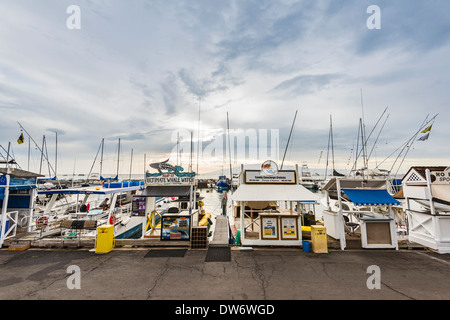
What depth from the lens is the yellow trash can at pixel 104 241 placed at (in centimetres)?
995

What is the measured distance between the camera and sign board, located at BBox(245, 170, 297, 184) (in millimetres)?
12508

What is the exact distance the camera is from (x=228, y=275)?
7508mm

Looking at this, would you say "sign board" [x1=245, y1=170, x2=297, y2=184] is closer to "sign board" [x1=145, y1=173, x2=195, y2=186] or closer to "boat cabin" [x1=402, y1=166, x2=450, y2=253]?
"sign board" [x1=145, y1=173, x2=195, y2=186]

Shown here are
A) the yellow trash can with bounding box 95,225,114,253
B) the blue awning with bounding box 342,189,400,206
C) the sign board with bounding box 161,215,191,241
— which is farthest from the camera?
the sign board with bounding box 161,215,191,241

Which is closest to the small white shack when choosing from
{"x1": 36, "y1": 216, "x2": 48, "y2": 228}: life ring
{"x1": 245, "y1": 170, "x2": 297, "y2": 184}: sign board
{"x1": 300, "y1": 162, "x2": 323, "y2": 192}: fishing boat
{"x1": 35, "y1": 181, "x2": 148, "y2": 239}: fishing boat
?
{"x1": 245, "y1": 170, "x2": 297, "y2": 184}: sign board

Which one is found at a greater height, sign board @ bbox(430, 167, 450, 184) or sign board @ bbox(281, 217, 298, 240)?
sign board @ bbox(430, 167, 450, 184)

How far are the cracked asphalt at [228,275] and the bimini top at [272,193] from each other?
2.69 meters

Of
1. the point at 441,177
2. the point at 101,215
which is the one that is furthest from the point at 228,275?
the point at 101,215

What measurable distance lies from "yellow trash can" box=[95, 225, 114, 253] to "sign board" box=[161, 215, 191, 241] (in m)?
2.57

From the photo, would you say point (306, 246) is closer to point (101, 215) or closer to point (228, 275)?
point (228, 275)

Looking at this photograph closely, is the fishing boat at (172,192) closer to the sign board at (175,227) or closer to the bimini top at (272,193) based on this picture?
the sign board at (175,227)

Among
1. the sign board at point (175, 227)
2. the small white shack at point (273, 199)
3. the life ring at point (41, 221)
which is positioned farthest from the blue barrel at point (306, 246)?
the life ring at point (41, 221)

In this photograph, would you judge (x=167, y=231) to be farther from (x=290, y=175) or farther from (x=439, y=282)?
(x=439, y=282)
